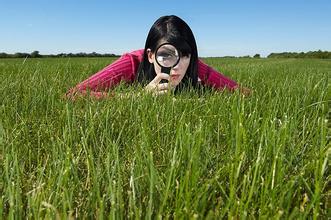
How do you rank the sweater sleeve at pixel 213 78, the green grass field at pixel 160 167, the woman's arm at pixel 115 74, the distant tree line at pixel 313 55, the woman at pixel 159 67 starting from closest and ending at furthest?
the green grass field at pixel 160 167 → the woman at pixel 159 67 → the woman's arm at pixel 115 74 → the sweater sleeve at pixel 213 78 → the distant tree line at pixel 313 55

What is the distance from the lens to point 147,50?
298 centimetres

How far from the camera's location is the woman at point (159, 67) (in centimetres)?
268

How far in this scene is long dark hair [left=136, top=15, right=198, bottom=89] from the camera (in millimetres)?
2764

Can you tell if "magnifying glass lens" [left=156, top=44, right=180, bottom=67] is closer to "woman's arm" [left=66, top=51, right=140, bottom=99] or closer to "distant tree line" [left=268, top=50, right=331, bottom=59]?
"woman's arm" [left=66, top=51, right=140, bottom=99]

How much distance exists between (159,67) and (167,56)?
132mm

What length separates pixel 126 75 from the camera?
3.17m

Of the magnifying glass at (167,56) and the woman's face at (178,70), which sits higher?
the magnifying glass at (167,56)

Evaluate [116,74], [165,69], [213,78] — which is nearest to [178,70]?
[165,69]

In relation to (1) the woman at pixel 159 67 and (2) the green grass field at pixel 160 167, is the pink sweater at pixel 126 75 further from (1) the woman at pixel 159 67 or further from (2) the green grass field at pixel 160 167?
(2) the green grass field at pixel 160 167

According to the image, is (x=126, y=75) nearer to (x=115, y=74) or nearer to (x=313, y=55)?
(x=115, y=74)

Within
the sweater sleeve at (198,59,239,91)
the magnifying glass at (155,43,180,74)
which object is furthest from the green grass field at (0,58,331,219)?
the sweater sleeve at (198,59,239,91)

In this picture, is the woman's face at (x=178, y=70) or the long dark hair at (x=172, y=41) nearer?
the woman's face at (x=178, y=70)

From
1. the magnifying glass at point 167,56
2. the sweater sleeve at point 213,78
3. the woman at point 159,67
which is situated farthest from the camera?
the sweater sleeve at point 213,78

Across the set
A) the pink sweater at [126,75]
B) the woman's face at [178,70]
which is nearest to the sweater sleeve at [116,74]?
the pink sweater at [126,75]
